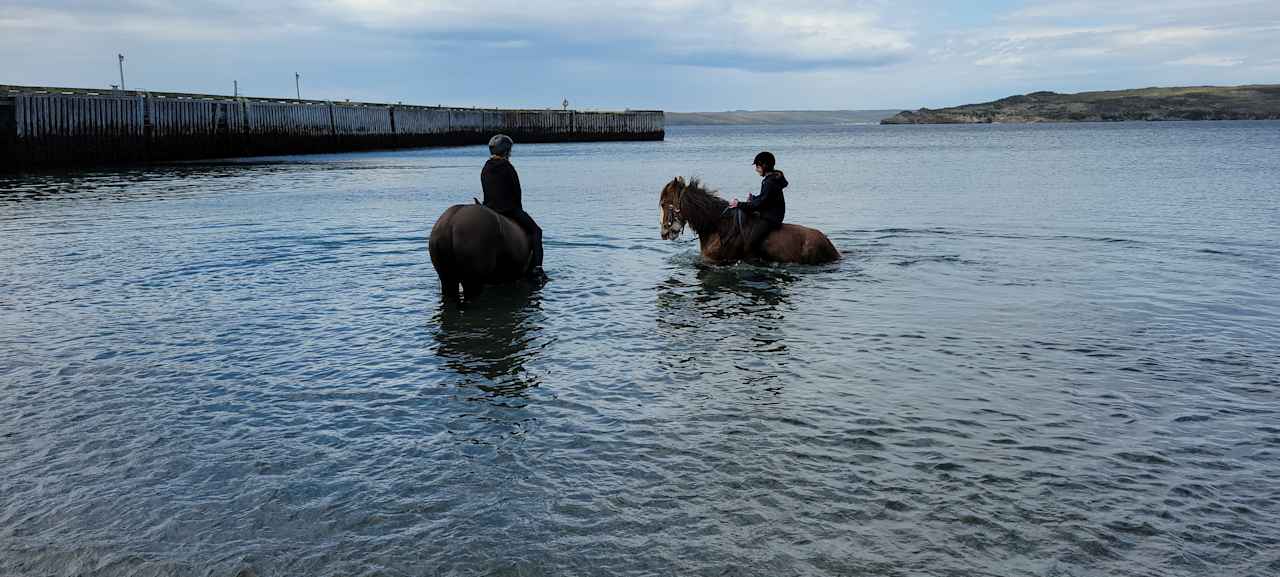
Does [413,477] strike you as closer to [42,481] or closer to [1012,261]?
[42,481]

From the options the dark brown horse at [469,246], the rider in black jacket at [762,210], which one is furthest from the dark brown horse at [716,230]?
the dark brown horse at [469,246]

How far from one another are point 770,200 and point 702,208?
1.16 meters

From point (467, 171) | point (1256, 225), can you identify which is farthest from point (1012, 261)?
point (467, 171)

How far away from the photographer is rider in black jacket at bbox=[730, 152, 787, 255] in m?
14.6

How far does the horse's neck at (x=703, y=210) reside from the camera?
15109 millimetres

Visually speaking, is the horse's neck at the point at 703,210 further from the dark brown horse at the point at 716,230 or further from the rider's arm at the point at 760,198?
the rider's arm at the point at 760,198

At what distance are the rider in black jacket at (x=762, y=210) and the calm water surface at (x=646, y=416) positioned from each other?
64 centimetres

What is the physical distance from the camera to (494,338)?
1041 cm

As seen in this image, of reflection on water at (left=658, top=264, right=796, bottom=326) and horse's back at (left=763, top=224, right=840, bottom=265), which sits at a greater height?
horse's back at (left=763, top=224, right=840, bottom=265)

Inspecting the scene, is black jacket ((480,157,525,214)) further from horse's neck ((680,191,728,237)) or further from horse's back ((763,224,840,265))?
horse's back ((763,224,840,265))

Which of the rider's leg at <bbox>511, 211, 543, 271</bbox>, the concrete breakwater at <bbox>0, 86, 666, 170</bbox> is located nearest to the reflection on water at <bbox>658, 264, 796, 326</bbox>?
the rider's leg at <bbox>511, 211, 543, 271</bbox>

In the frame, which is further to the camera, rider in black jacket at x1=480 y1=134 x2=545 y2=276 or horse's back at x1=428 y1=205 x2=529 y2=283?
rider in black jacket at x1=480 y1=134 x2=545 y2=276

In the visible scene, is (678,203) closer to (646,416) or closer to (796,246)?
(796,246)

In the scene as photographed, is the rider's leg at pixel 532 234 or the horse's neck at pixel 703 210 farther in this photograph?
the horse's neck at pixel 703 210
